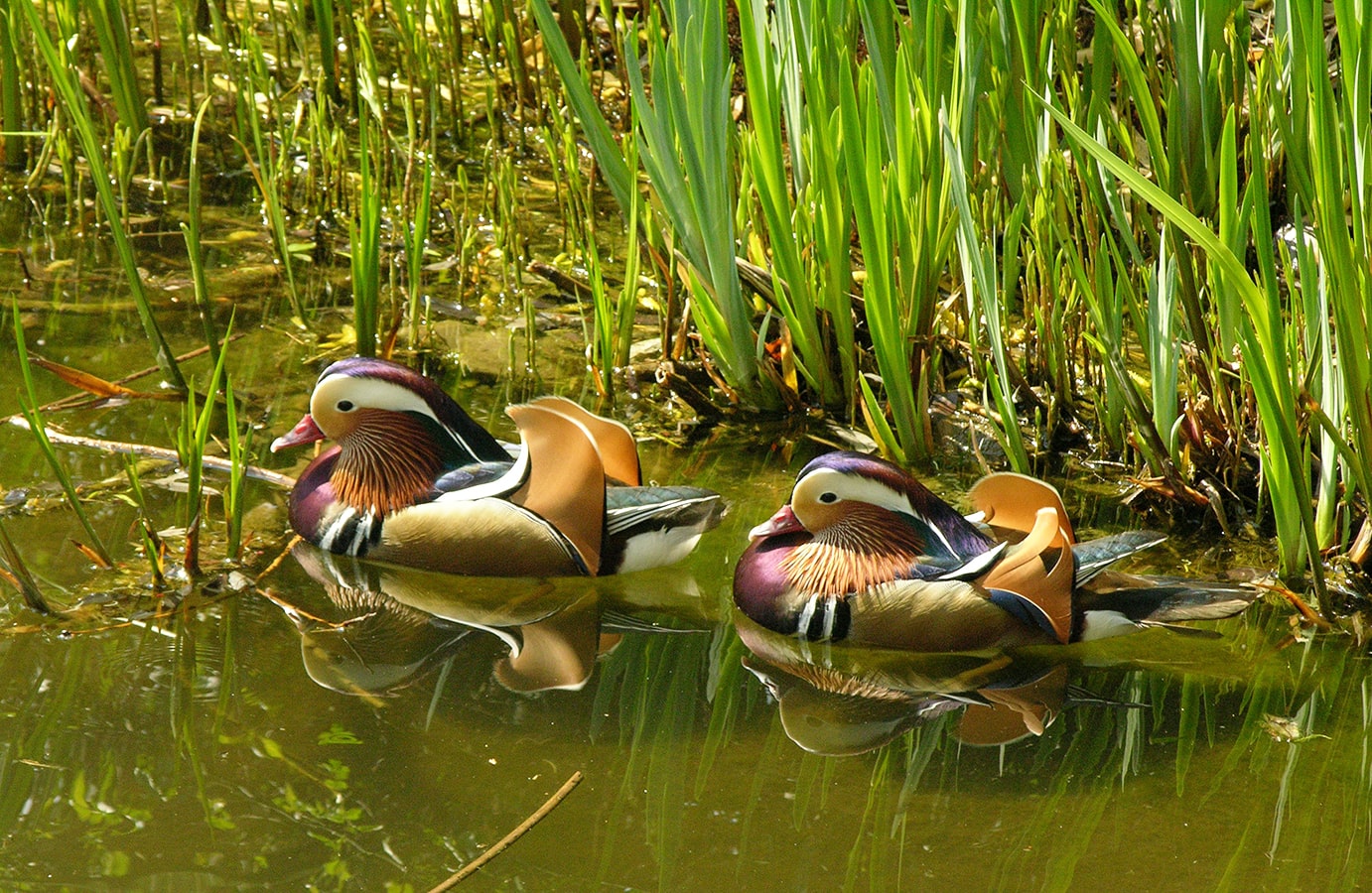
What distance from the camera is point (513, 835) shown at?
246cm

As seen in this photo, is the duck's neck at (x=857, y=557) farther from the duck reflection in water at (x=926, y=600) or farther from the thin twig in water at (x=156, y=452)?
the thin twig in water at (x=156, y=452)

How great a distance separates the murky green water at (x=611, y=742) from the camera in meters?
2.46

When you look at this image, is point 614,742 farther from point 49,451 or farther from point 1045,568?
point 49,451

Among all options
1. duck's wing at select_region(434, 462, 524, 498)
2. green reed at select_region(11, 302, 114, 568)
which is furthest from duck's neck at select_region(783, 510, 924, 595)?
green reed at select_region(11, 302, 114, 568)

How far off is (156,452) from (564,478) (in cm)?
116

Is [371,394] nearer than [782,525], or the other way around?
[782,525]

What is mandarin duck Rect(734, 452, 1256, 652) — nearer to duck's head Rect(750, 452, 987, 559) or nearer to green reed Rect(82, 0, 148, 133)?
duck's head Rect(750, 452, 987, 559)

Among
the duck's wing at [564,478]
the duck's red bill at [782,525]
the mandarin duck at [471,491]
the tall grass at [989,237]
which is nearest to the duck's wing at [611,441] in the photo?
the mandarin duck at [471,491]

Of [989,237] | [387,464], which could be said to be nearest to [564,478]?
[387,464]

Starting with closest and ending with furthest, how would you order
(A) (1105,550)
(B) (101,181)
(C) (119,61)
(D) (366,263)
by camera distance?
(A) (1105,550)
(B) (101,181)
(D) (366,263)
(C) (119,61)

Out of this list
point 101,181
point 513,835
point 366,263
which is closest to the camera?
point 513,835

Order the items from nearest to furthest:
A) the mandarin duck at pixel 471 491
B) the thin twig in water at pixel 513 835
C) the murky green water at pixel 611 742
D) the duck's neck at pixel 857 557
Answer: the thin twig in water at pixel 513 835, the murky green water at pixel 611 742, the duck's neck at pixel 857 557, the mandarin duck at pixel 471 491

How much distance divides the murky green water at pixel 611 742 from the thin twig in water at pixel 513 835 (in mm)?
17

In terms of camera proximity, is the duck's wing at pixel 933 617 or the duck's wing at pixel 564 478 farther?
the duck's wing at pixel 564 478
